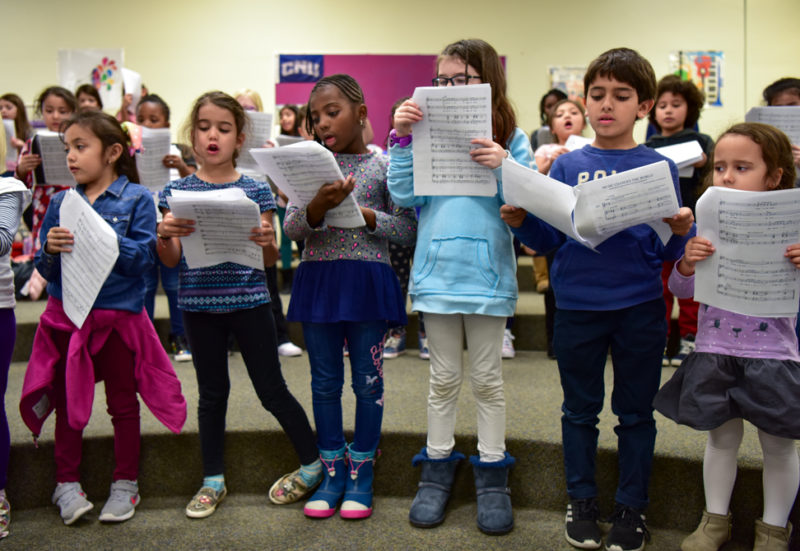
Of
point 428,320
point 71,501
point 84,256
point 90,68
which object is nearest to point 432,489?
point 428,320

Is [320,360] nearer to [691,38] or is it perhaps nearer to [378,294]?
[378,294]

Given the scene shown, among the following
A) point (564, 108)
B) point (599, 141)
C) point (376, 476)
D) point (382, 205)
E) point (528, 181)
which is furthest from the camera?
point (564, 108)

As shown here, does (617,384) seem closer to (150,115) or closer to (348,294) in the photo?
(348,294)

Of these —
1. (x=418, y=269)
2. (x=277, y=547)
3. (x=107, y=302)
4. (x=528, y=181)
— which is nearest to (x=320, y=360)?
(x=418, y=269)

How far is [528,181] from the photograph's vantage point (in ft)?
4.90

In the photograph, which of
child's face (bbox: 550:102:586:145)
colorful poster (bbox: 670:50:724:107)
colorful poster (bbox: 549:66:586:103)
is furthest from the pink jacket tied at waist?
colorful poster (bbox: 670:50:724:107)

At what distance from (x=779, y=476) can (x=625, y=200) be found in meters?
0.74

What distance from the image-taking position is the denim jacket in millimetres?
1858

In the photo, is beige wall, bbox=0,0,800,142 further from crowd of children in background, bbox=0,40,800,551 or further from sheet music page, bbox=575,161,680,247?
sheet music page, bbox=575,161,680,247

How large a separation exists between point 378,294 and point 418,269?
13 centimetres

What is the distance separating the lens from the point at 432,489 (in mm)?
1860

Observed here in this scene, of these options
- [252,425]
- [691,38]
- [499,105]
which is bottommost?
[252,425]

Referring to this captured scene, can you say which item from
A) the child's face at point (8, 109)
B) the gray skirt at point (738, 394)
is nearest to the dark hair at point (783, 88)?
the gray skirt at point (738, 394)

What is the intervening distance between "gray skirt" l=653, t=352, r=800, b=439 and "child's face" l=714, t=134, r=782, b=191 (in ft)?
1.29
